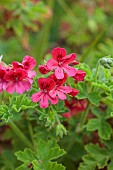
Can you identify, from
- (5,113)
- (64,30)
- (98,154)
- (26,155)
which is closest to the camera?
(5,113)

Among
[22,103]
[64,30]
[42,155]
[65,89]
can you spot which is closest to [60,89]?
[65,89]

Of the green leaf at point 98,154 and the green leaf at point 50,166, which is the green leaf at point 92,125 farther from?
the green leaf at point 50,166

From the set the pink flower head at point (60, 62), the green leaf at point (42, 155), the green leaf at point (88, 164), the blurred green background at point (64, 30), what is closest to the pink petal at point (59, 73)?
the pink flower head at point (60, 62)

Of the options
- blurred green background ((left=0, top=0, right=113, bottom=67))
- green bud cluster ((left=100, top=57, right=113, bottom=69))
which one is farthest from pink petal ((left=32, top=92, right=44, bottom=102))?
blurred green background ((left=0, top=0, right=113, bottom=67))

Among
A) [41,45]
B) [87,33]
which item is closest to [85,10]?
[87,33]

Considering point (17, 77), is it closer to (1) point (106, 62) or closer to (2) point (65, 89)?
(2) point (65, 89)
